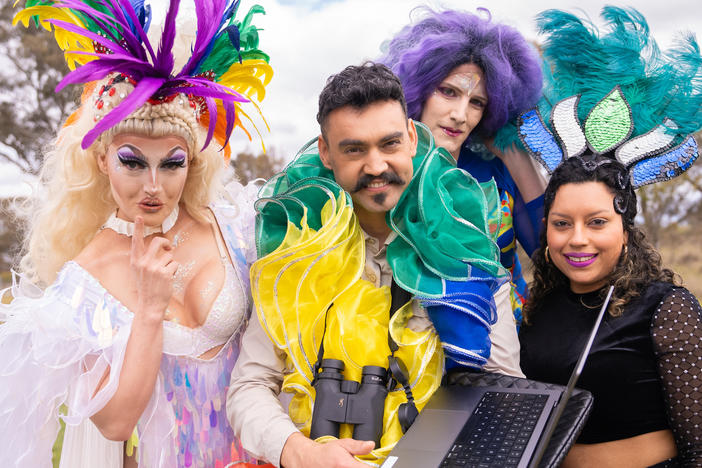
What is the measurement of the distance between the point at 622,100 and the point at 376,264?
124cm

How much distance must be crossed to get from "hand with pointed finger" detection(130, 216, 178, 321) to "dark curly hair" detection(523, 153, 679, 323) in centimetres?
144

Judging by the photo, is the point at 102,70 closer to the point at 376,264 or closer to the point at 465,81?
the point at 376,264

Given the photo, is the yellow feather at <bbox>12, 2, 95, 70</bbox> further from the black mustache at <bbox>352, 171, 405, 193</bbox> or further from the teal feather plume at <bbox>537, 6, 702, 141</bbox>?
the teal feather plume at <bbox>537, 6, 702, 141</bbox>

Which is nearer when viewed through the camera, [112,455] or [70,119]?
[112,455]

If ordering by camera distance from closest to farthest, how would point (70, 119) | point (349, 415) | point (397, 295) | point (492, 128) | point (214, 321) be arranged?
1. point (349, 415)
2. point (397, 295)
3. point (214, 321)
4. point (70, 119)
5. point (492, 128)

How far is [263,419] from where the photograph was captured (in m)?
2.16

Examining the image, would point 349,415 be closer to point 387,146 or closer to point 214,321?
point 214,321

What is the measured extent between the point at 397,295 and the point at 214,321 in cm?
70

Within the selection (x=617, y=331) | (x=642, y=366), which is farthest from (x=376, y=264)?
(x=642, y=366)

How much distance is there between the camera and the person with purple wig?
3.11 meters

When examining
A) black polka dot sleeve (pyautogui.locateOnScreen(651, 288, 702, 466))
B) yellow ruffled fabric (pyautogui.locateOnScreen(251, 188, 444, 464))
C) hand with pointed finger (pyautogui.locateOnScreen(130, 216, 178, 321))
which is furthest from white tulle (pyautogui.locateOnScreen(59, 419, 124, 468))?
black polka dot sleeve (pyautogui.locateOnScreen(651, 288, 702, 466))

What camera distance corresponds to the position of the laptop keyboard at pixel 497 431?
1.77 m

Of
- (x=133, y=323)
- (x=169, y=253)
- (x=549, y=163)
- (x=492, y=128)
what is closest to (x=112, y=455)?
(x=133, y=323)

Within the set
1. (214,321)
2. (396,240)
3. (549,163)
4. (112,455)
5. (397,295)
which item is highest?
(549,163)
